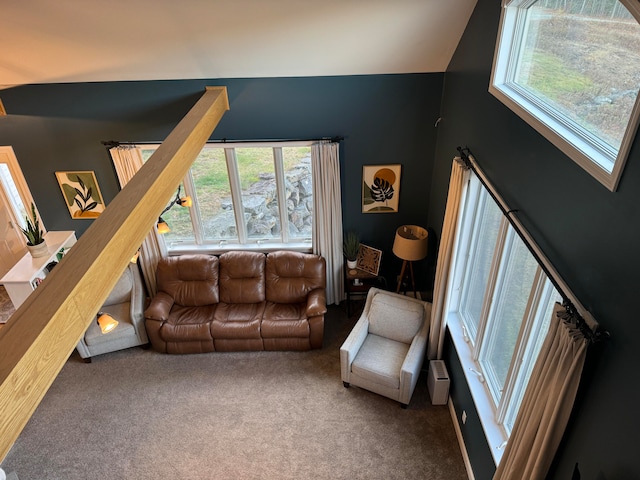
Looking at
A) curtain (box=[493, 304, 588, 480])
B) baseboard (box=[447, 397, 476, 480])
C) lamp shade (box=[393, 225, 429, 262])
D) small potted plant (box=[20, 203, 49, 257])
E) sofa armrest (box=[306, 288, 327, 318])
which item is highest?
curtain (box=[493, 304, 588, 480])

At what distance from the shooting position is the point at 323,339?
210 inches

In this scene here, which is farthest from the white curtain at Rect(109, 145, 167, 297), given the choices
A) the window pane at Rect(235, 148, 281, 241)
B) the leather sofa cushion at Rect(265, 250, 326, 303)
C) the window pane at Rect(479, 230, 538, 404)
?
the window pane at Rect(479, 230, 538, 404)

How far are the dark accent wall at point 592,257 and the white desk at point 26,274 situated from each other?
4478 mm

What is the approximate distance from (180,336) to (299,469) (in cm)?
202

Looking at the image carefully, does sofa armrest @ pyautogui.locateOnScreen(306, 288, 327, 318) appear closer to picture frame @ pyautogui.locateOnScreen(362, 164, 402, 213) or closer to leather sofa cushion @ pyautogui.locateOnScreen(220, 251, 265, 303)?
leather sofa cushion @ pyautogui.locateOnScreen(220, 251, 265, 303)

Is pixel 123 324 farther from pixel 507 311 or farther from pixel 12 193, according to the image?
pixel 507 311

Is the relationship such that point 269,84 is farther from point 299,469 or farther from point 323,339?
point 299,469

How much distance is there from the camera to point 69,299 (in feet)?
5.98

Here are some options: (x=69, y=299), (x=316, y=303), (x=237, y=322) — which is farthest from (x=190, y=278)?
(x=69, y=299)

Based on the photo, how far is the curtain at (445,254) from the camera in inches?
150

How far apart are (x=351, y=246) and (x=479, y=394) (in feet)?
7.94

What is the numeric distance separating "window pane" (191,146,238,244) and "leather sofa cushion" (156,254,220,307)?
1.78 feet

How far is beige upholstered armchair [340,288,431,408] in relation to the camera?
4.33 meters

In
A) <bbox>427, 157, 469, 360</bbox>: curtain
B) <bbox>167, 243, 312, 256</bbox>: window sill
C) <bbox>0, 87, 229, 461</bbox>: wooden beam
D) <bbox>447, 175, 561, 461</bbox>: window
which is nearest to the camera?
<bbox>0, 87, 229, 461</bbox>: wooden beam
